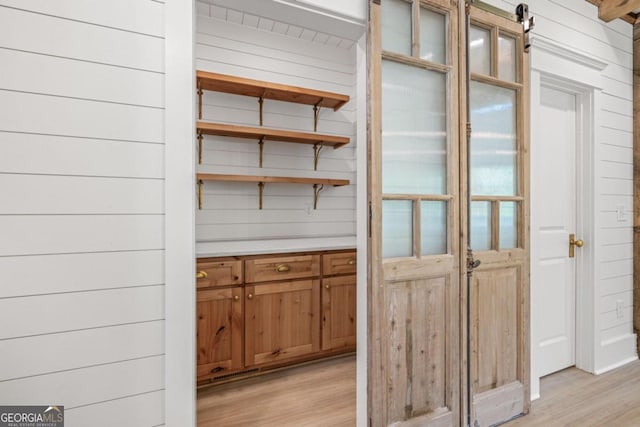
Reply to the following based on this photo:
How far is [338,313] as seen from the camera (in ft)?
8.59

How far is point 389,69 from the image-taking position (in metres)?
1.59

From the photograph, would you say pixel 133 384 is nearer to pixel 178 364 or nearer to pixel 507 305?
pixel 178 364

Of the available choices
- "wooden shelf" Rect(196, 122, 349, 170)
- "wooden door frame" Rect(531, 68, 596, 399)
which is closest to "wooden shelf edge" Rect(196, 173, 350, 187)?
"wooden shelf" Rect(196, 122, 349, 170)

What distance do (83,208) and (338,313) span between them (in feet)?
6.35

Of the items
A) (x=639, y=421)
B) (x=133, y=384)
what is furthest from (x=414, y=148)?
(x=639, y=421)

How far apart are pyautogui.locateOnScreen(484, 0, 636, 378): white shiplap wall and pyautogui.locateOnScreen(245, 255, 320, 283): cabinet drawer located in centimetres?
215

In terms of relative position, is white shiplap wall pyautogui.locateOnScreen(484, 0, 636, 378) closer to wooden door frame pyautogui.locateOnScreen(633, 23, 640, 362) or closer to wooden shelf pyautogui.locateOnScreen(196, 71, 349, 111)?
wooden door frame pyautogui.locateOnScreen(633, 23, 640, 362)

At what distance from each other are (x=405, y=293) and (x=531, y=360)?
123 cm

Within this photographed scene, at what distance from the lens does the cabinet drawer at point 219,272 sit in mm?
2129

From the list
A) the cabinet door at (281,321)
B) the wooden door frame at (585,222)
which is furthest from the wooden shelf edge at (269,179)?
the wooden door frame at (585,222)

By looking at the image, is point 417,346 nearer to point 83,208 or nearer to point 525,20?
point 83,208

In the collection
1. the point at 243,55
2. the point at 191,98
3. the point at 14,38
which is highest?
the point at 243,55

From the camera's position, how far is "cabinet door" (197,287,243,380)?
2.14 meters

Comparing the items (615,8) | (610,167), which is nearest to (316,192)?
(610,167)
